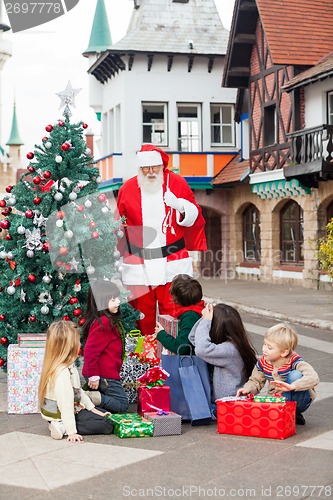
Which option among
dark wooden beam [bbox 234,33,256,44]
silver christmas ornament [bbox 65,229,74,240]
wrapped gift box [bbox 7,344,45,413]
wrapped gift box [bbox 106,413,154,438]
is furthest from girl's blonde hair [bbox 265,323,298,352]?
dark wooden beam [bbox 234,33,256,44]

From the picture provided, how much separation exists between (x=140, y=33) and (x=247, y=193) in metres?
6.70

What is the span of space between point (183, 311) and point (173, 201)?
4.80 feet

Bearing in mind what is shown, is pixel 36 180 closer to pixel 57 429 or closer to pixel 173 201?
pixel 173 201

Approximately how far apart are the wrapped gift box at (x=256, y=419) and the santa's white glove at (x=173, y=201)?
2.33 meters

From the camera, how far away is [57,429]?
587cm

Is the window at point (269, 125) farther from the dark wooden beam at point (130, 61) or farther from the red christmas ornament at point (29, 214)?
the red christmas ornament at point (29, 214)

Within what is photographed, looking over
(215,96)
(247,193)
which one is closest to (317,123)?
(247,193)

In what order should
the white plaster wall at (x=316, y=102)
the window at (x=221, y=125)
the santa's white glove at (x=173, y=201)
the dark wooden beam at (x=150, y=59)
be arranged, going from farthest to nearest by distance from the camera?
1. the window at (x=221, y=125)
2. the dark wooden beam at (x=150, y=59)
3. the white plaster wall at (x=316, y=102)
4. the santa's white glove at (x=173, y=201)

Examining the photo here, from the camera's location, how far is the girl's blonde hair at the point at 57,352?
6.00 metres

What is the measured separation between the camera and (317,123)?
811 inches

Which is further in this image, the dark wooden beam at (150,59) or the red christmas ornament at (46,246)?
the dark wooden beam at (150,59)

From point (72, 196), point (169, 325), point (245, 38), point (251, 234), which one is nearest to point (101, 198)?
point (72, 196)

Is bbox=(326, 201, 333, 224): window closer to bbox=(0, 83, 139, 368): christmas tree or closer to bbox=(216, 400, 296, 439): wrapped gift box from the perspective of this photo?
bbox=(0, 83, 139, 368): christmas tree

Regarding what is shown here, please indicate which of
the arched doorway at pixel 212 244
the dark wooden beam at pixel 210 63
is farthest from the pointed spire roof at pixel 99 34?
the arched doorway at pixel 212 244
